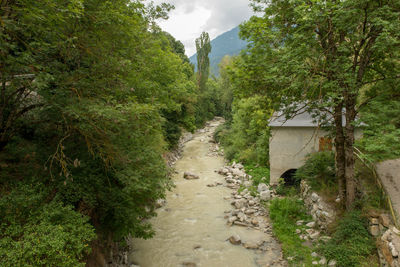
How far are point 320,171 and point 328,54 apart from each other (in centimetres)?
544

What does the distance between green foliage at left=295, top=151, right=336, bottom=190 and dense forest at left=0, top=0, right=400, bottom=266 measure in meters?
1.52

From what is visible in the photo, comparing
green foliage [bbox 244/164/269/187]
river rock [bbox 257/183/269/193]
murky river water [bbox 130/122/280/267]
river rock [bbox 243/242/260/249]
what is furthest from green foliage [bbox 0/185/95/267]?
green foliage [bbox 244/164/269/187]

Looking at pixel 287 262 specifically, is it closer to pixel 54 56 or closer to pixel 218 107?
pixel 54 56

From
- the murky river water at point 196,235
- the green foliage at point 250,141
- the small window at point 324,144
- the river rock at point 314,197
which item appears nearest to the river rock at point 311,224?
the river rock at point 314,197

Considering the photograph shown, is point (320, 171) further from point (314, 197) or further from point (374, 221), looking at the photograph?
point (374, 221)

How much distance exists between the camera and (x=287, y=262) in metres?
7.61

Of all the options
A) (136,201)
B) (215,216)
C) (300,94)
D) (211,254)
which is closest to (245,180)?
(215,216)

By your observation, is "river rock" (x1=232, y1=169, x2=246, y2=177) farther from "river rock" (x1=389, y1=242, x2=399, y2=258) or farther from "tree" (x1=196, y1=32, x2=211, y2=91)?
"tree" (x1=196, y1=32, x2=211, y2=91)

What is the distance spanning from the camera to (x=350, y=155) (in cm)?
740

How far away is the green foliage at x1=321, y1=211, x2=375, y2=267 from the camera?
609 cm

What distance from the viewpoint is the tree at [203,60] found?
3731 cm

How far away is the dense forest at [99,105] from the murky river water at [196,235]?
6.93ft

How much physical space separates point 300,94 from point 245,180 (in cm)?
899

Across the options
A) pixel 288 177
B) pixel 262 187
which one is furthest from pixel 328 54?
pixel 288 177
